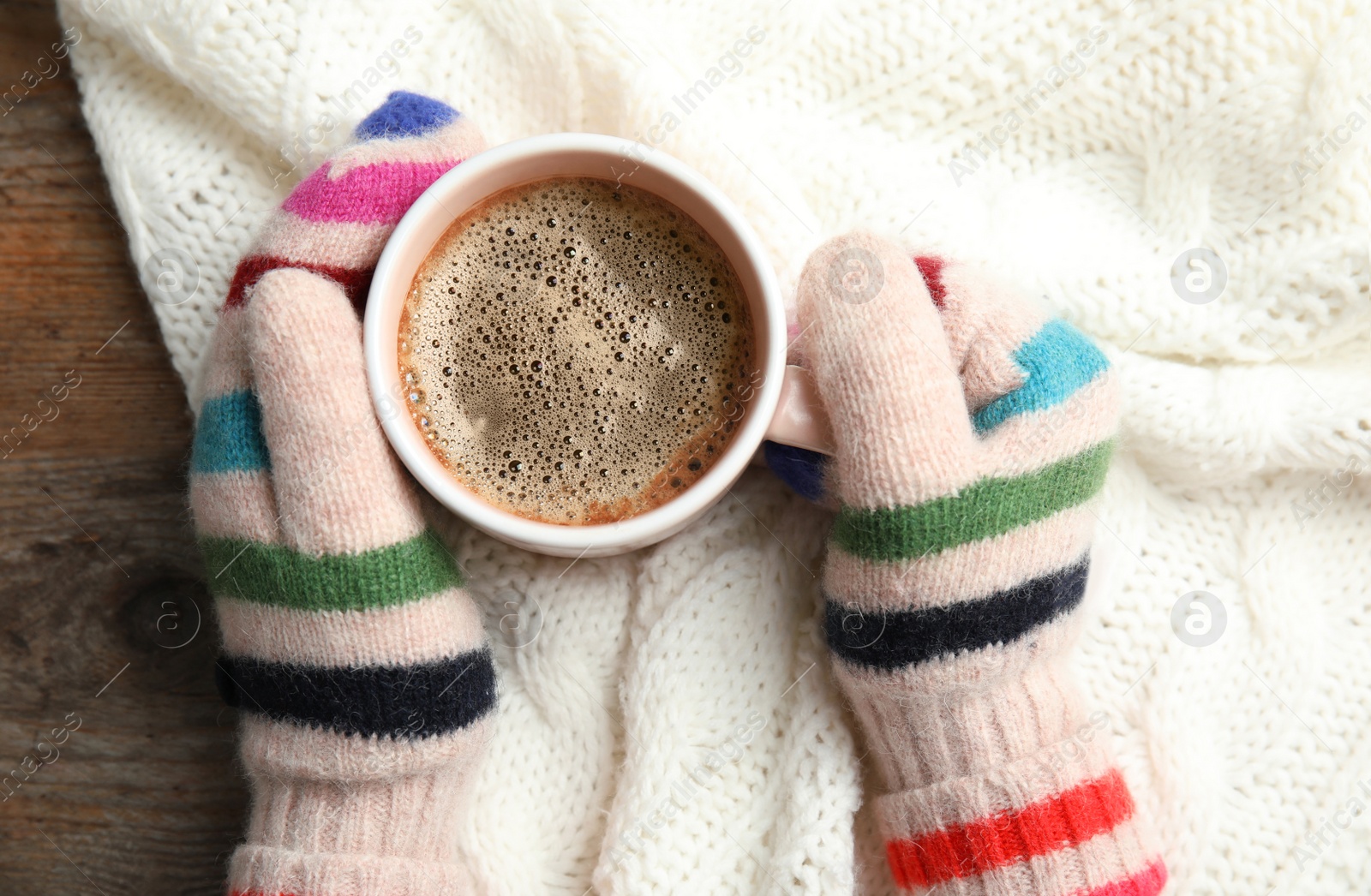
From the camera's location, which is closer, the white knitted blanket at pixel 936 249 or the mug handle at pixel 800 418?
the mug handle at pixel 800 418

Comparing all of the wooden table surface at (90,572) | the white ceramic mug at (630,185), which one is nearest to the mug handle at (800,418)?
the white ceramic mug at (630,185)

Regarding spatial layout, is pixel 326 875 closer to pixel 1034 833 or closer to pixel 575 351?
pixel 575 351

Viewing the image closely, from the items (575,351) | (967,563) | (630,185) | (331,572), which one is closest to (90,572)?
(331,572)

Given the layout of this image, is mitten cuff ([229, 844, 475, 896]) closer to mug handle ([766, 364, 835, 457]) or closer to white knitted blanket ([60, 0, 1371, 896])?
white knitted blanket ([60, 0, 1371, 896])

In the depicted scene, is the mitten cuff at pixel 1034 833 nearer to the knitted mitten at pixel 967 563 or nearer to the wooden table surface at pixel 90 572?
the knitted mitten at pixel 967 563

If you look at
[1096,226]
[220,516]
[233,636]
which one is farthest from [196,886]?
[1096,226]

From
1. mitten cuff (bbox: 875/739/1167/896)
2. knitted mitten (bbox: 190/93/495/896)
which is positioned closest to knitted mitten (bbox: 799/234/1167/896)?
mitten cuff (bbox: 875/739/1167/896)
